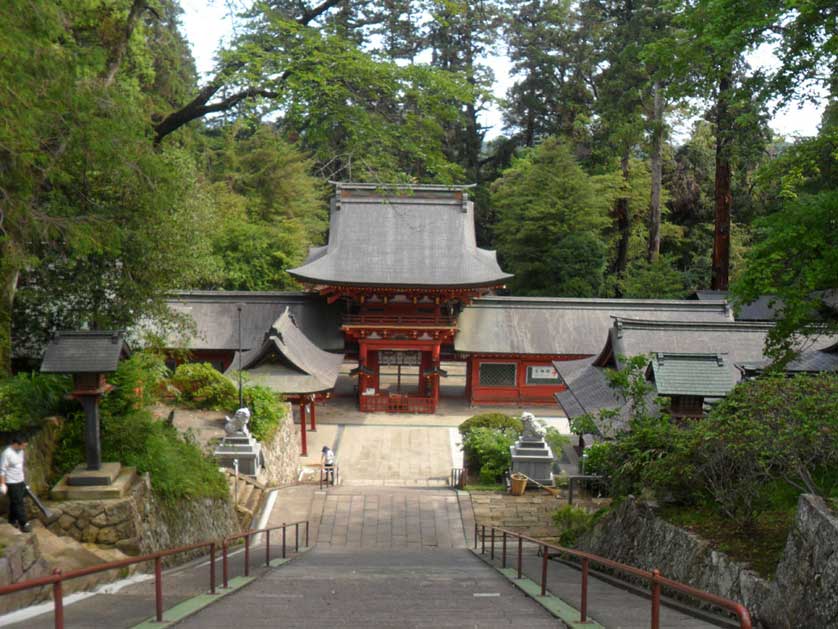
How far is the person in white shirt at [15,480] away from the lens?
7.59 metres

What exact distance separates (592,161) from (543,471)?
2479 cm

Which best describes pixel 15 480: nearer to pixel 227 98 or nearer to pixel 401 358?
pixel 227 98

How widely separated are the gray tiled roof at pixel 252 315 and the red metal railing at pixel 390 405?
2247 millimetres

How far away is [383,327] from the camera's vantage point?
81.9 ft

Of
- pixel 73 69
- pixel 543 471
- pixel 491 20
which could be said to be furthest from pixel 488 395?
pixel 491 20

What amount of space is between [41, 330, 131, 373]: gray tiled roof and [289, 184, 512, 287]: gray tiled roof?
49.2 feet

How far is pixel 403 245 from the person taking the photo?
86.7 feet

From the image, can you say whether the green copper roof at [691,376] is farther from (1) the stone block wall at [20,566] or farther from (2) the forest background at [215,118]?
(1) the stone block wall at [20,566]

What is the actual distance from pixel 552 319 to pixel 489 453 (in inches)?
451

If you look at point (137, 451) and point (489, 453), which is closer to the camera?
point (137, 451)

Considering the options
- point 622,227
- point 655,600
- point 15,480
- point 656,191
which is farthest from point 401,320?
point 655,600

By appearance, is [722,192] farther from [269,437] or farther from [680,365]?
[269,437]

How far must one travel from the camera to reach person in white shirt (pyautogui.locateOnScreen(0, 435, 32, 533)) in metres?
7.59

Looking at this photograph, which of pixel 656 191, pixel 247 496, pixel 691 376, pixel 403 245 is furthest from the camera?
pixel 656 191
